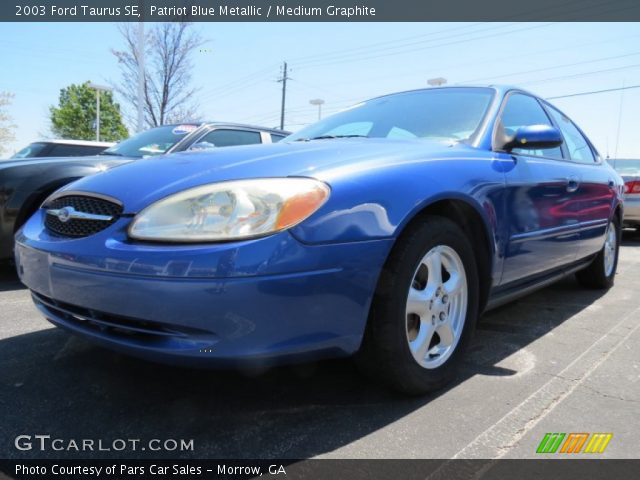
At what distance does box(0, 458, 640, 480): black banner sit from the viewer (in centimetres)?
152

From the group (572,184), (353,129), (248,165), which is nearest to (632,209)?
(572,184)

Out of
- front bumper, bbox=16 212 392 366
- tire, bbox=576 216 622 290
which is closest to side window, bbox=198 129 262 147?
front bumper, bbox=16 212 392 366

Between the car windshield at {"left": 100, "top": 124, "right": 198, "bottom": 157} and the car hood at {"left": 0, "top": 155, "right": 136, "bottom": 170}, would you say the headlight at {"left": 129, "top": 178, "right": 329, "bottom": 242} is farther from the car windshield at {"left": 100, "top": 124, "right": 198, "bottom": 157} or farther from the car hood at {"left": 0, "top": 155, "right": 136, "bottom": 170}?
the car windshield at {"left": 100, "top": 124, "right": 198, "bottom": 157}

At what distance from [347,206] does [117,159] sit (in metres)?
3.42

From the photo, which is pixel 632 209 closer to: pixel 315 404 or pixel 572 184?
pixel 572 184

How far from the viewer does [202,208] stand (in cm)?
166

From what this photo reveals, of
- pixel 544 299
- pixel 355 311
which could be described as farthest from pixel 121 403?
pixel 544 299

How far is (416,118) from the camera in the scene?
2.84 m

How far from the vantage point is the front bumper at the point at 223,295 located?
4.99 ft

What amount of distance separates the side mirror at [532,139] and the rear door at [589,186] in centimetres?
90

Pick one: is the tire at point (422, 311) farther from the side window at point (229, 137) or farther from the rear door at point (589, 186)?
the side window at point (229, 137)

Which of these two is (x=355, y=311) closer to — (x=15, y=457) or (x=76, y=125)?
(x=15, y=457)

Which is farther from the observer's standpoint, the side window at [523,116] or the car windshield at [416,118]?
the side window at [523,116]

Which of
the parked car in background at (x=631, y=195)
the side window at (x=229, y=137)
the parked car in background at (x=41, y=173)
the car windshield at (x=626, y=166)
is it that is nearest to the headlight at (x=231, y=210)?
the parked car in background at (x=41, y=173)
